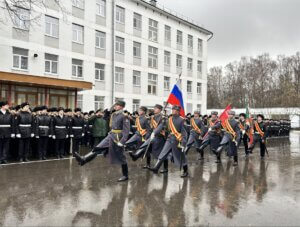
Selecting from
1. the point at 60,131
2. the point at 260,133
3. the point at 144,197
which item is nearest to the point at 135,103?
the point at 260,133

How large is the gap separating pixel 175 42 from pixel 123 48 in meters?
8.39

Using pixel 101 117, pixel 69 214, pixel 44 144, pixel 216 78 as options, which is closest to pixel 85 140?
pixel 101 117

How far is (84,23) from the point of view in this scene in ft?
85.6

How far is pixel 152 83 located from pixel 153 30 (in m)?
5.37

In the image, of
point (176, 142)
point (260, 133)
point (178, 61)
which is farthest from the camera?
point (178, 61)

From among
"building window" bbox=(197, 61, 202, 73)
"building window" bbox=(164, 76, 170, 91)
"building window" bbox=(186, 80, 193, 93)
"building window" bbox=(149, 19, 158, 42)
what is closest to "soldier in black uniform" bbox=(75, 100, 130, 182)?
"building window" bbox=(149, 19, 158, 42)

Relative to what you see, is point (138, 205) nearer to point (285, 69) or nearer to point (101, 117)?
point (101, 117)

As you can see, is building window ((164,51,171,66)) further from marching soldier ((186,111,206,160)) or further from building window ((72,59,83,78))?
marching soldier ((186,111,206,160))

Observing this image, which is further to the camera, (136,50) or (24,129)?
(136,50)

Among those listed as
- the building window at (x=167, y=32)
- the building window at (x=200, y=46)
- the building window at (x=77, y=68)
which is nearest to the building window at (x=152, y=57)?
the building window at (x=167, y=32)

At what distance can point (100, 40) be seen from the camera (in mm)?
27625

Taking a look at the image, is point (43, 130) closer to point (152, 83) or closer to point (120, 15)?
point (120, 15)

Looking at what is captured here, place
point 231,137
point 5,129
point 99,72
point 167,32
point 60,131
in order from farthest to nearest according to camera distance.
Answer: point 167,32
point 99,72
point 60,131
point 231,137
point 5,129

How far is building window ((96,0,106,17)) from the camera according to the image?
27.4 metres
